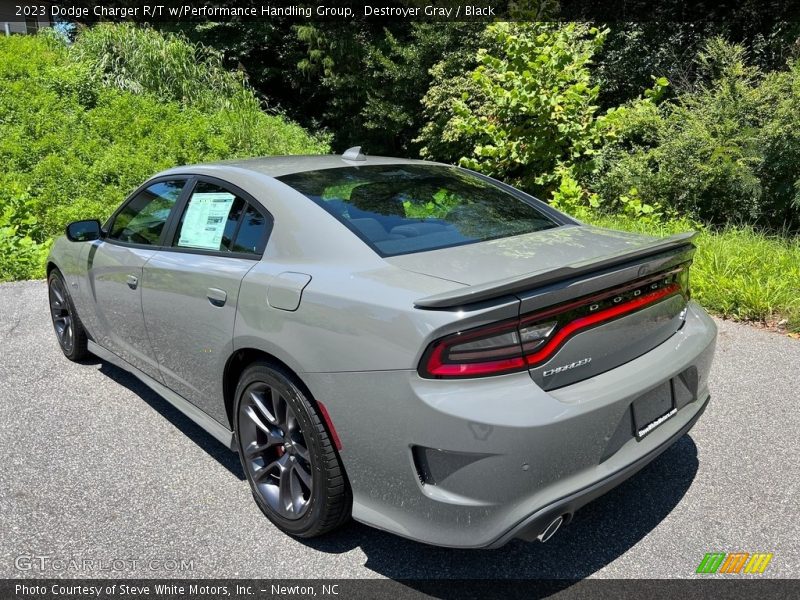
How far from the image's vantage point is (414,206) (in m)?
2.88

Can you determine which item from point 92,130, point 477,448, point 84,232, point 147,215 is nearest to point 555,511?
point 477,448

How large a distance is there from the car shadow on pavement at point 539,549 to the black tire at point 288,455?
18 cm

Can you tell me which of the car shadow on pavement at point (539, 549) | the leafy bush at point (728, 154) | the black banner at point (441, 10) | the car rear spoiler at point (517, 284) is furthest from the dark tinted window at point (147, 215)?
the black banner at point (441, 10)

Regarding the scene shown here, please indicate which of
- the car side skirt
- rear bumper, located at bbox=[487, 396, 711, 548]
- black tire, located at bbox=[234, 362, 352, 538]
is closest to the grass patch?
rear bumper, located at bbox=[487, 396, 711, 548]

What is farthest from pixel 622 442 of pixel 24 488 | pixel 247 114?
pixel 247 114

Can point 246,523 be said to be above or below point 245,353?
below

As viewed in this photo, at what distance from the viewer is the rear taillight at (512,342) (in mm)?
1949

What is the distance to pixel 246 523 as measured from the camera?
2684 millimetres

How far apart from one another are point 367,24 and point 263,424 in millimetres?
17815

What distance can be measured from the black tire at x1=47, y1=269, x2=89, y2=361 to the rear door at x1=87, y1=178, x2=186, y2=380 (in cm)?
50

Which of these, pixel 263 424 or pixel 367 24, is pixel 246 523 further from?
pixel 367 24

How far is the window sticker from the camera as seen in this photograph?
117 inches

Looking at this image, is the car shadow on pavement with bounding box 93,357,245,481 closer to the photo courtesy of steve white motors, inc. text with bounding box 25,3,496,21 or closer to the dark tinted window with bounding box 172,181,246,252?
the dark tinted window with bounding box 172,181,246,252

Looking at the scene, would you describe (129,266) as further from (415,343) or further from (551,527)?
(551,527)
